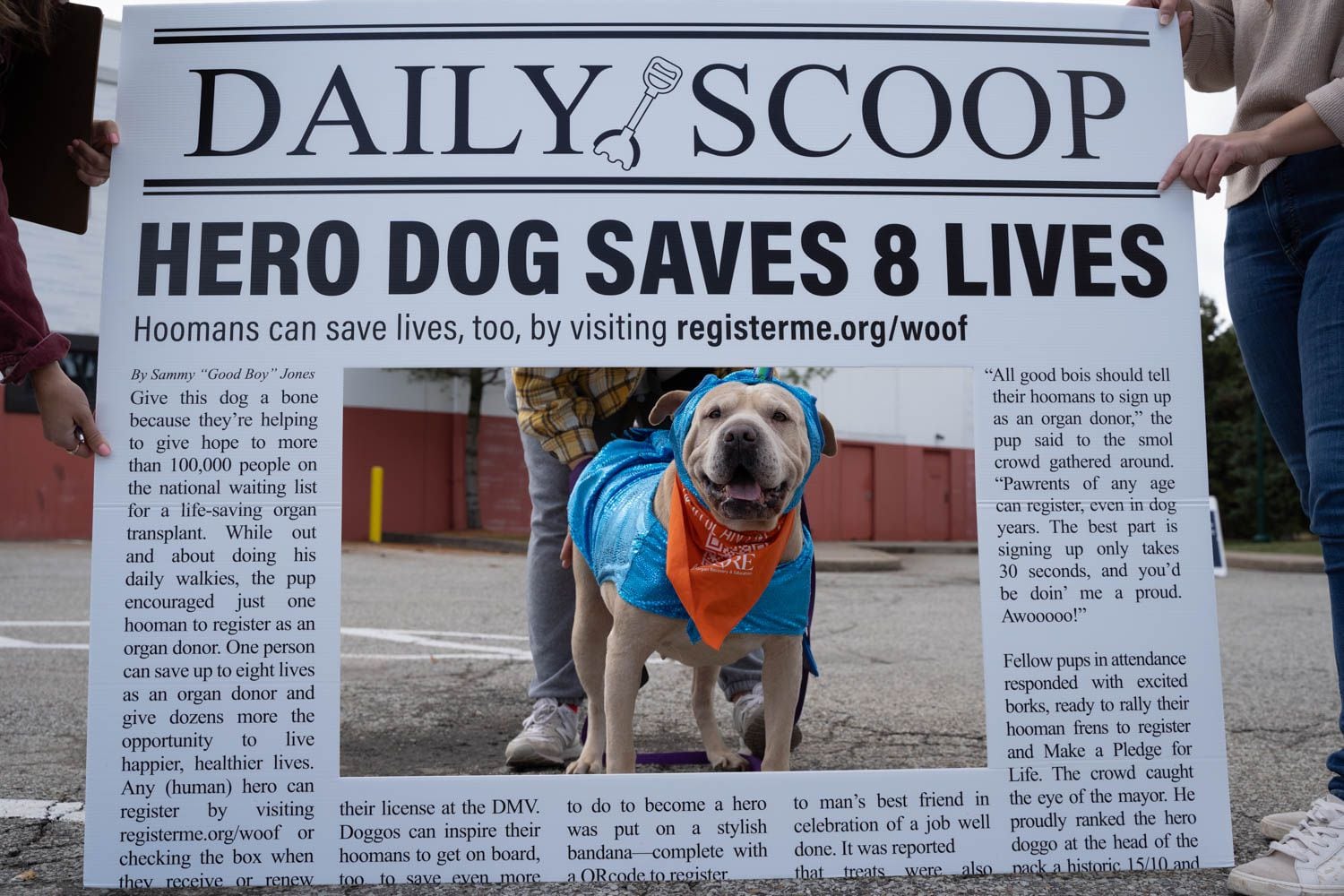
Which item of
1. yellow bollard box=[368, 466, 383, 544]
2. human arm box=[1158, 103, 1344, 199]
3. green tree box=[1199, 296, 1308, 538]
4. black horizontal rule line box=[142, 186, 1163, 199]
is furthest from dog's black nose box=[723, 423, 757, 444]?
green tree box=[1199, 296, 1308, 538]

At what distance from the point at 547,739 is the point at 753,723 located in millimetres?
556

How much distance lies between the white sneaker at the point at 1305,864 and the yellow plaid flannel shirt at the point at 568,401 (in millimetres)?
1848

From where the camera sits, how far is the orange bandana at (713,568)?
2107mm

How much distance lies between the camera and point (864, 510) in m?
19.5

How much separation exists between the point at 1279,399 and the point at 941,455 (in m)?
19.1

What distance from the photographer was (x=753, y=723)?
2775mm

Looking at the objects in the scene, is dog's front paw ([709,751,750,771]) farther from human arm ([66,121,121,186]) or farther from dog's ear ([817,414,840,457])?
human arm ([66,121,121,186])

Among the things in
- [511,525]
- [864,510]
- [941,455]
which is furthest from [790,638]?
[941,455]

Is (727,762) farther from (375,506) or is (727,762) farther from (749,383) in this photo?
(375,506)

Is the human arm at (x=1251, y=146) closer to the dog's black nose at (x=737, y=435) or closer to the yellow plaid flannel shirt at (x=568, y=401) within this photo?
the dog's black nose at (x=737, y=435)

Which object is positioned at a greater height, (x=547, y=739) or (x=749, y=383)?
(x=749, y=383)

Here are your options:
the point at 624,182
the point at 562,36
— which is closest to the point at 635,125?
the point at 624,182

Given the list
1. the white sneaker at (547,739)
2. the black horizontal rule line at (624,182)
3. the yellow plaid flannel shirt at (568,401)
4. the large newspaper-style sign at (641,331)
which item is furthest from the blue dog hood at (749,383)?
the white sneaker at (547,739)

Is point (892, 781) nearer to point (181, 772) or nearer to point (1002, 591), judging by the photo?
point (1002, 591)
